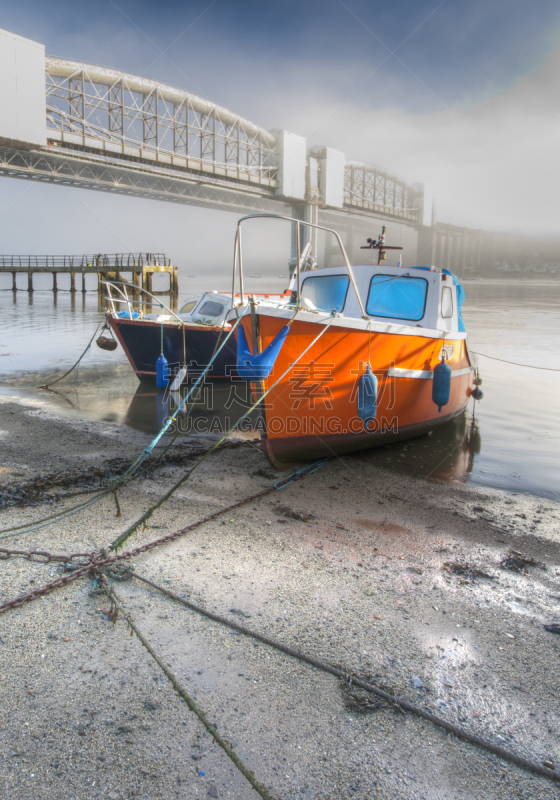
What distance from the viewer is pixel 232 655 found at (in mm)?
2916

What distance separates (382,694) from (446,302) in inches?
257

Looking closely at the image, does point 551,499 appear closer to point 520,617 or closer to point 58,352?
point 520,617

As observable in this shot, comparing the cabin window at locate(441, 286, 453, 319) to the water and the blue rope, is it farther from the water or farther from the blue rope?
the blue rope

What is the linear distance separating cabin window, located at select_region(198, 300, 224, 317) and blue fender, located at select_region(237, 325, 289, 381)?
682cm

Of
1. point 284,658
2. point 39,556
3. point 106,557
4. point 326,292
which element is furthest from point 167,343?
point 284,658

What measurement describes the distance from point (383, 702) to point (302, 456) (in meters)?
4.03

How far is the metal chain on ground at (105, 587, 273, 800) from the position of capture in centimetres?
214

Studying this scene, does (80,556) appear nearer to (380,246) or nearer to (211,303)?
(380,246)

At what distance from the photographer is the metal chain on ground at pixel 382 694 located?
91.8 inches

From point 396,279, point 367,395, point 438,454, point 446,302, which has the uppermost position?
point 396,279

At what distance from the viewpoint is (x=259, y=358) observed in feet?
18.8

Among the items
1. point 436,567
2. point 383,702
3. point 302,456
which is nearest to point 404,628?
point 383,702

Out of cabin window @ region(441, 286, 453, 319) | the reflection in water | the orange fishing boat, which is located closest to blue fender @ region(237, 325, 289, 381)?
the orange fishing boat

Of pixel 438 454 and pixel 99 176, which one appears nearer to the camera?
pixel 438 454
